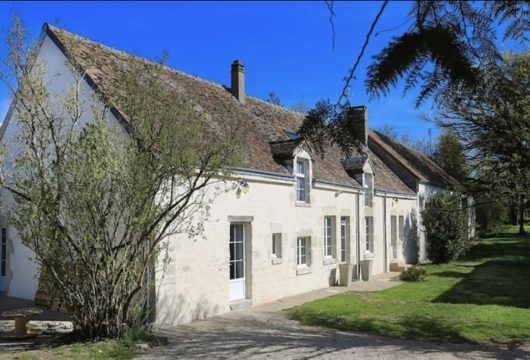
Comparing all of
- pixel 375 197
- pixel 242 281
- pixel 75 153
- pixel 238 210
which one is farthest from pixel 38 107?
pixel 375 197

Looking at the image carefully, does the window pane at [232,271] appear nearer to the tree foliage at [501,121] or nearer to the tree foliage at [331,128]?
the tree foliage at [501,121]

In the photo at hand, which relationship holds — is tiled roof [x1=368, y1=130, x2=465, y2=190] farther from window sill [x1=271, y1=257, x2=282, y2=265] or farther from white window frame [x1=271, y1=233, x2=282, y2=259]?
window sill [x1=271, y1=257, x2=282, y2=265]

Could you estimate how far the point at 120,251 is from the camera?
9164 millimetres

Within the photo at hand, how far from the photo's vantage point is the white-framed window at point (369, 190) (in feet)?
68.6

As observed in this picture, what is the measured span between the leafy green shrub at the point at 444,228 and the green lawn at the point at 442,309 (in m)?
4.27

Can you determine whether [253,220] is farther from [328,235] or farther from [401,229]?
[401,229]

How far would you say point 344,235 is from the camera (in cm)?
1927

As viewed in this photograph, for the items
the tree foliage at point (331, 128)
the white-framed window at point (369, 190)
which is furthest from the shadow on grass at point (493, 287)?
the tree foliage at point (331, 128)

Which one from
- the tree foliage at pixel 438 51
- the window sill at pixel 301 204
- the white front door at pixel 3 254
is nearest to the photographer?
the tree foliage at pixel 438 51

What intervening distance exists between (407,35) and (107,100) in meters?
8.48

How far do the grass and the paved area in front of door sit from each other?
0.42m

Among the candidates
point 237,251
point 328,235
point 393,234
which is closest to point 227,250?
point 237,251

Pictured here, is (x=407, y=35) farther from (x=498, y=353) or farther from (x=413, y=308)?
(x=413, y=308)

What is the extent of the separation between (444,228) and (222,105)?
536 inches
